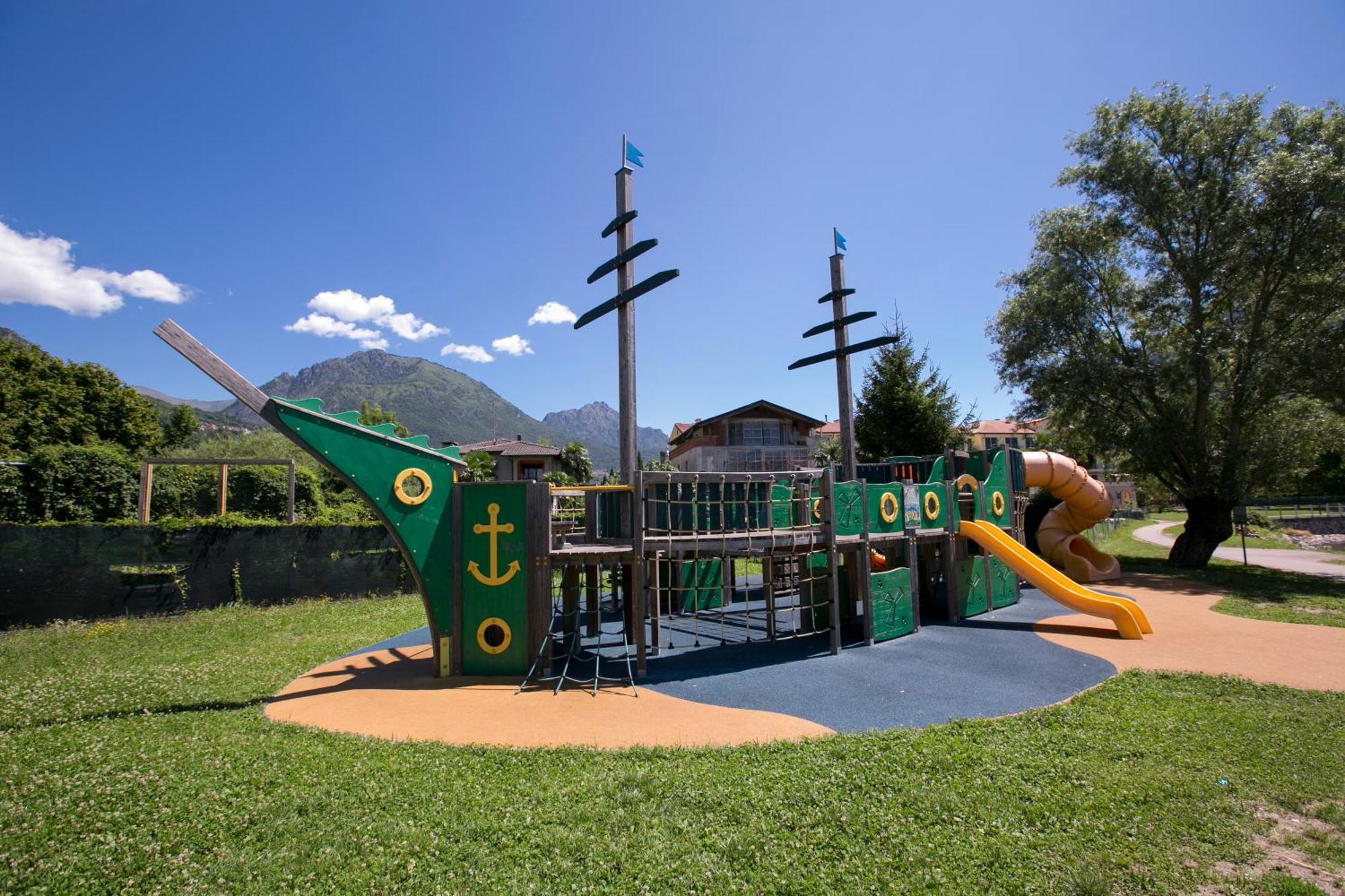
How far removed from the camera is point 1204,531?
22.9 m

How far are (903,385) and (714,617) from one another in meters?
18.2

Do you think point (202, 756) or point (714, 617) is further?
point (714, 617)

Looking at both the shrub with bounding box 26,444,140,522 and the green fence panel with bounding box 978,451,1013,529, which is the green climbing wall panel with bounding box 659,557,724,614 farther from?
the shrub with bounding box 26,444,140,522

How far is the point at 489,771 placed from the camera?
6184 millimetres

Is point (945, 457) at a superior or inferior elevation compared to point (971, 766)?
superior

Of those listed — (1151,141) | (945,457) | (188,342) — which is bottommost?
(945,457)

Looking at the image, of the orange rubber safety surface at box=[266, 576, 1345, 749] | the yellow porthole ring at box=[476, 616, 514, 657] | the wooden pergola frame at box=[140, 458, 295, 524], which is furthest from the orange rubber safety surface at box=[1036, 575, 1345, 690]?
the wooden pergola frame at box=[140, 458, 295, 524]

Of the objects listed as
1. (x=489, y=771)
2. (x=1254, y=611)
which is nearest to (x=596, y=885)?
(x=489, y=771)

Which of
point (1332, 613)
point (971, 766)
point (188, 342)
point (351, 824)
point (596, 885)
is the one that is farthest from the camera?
point (1332, 613)

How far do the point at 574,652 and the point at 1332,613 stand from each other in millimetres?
18055

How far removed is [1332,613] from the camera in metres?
14.4

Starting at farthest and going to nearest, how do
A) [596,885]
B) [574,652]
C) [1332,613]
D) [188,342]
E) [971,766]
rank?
[1332,613] < [574,652] < [188,342] < [971,766] < [596,885]

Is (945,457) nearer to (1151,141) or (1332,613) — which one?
(1332,613)

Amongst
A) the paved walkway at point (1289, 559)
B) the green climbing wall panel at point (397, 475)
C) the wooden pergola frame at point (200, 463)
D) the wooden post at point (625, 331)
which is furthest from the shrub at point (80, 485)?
the paved walkway at point (1289, 559)
